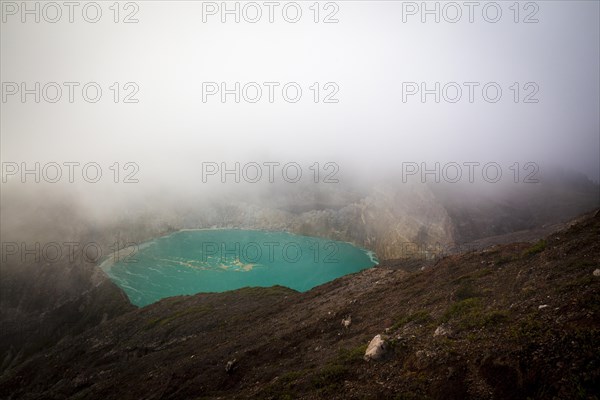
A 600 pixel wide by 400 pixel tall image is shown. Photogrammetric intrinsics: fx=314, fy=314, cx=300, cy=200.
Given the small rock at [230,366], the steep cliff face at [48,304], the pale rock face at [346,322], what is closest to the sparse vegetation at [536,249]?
the pale rock face at [346,322]

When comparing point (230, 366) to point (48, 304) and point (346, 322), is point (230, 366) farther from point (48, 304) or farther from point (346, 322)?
point (48, 304)

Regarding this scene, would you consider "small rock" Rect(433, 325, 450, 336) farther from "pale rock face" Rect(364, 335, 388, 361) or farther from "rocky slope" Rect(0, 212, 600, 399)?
"pale rock face" Rect(364, 335, 388, 361)

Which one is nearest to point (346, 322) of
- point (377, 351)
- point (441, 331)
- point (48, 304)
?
point (377, 351)

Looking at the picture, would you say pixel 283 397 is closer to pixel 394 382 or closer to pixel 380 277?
pixel 394 382

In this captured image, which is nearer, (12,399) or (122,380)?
(122,380)

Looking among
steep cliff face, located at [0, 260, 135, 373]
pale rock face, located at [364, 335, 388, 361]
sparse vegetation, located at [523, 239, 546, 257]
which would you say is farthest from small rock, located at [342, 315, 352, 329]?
steep cliff face, located at [0, 260, 135, 373]

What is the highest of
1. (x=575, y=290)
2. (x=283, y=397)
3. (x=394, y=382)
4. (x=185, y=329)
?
(x=575, y=290)

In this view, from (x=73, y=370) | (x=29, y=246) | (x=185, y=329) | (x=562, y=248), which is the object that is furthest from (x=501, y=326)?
(x=29, y=246)

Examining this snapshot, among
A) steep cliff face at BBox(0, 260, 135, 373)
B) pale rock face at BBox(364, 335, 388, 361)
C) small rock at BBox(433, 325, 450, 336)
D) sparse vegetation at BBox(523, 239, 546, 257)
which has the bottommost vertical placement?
steep cliff face at BBox(0, 260, 135, 373)
